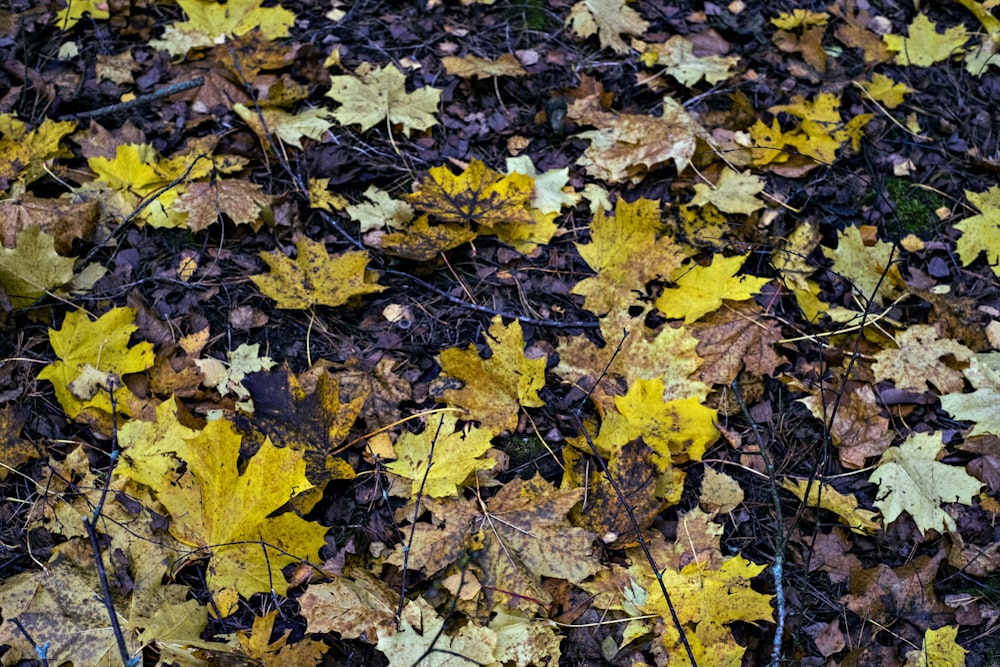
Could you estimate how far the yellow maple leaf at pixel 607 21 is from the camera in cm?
338

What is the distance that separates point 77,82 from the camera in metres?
3.08

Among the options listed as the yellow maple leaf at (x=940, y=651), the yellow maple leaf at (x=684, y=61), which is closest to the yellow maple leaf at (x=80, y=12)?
the yellow maple leaf at (x=684, y=61)

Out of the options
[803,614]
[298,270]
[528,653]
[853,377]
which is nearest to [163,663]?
[528,653]

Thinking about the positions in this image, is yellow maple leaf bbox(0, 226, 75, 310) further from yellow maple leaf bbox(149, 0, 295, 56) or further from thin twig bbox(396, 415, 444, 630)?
thin twig bbox(396, 415, 444, 630)

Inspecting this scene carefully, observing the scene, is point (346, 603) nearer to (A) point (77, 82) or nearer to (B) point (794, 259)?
(B) point (794, 259)

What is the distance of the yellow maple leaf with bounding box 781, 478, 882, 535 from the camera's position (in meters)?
2.23

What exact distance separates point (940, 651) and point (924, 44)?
278 cm

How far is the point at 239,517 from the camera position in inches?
78.0

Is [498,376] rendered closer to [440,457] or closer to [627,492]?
[440,457]

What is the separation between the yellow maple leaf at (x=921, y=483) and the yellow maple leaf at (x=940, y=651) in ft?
1.01

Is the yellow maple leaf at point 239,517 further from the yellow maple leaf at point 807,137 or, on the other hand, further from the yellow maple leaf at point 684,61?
the yellow maple leaf at point 684,61

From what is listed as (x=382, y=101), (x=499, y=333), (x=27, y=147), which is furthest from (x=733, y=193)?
(x=27, y=147)

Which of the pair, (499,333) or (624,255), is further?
(624,255)

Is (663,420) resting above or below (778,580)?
above
